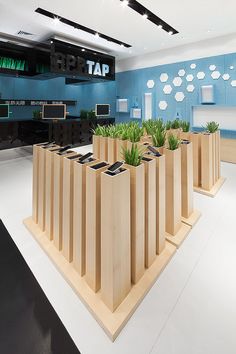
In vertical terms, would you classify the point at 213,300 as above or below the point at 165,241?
below

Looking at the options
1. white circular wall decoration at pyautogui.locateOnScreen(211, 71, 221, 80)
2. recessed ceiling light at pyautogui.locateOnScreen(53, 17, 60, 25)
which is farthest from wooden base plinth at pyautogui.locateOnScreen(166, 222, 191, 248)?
white circular wall decoration at pyautogui.locateOnScreen(211, 71, 221, 80)

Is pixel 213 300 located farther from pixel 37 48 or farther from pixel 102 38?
pixel 37 48

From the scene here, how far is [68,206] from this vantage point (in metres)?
1.65

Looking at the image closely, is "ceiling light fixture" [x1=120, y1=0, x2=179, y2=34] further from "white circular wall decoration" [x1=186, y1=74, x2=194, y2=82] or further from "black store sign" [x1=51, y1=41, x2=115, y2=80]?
"black store sign" [x1=51, y1=41, x2=115, y2=80]

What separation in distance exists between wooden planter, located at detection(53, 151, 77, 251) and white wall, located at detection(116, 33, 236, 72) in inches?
229

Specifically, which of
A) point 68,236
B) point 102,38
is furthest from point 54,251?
point 102,38

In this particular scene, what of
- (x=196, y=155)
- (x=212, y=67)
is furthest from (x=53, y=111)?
(x=212, y=67)

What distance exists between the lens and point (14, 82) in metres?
6.66

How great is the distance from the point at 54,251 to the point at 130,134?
1.66 meters

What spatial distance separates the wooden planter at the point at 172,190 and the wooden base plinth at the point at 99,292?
0.65 ft

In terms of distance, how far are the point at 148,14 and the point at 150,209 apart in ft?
14.4

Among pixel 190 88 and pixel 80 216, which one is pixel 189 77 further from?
pixel 80 216

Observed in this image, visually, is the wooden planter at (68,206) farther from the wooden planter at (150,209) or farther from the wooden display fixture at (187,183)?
the wooden display fixture at (187,183)

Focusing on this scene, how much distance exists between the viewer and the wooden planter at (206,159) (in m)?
3.12
